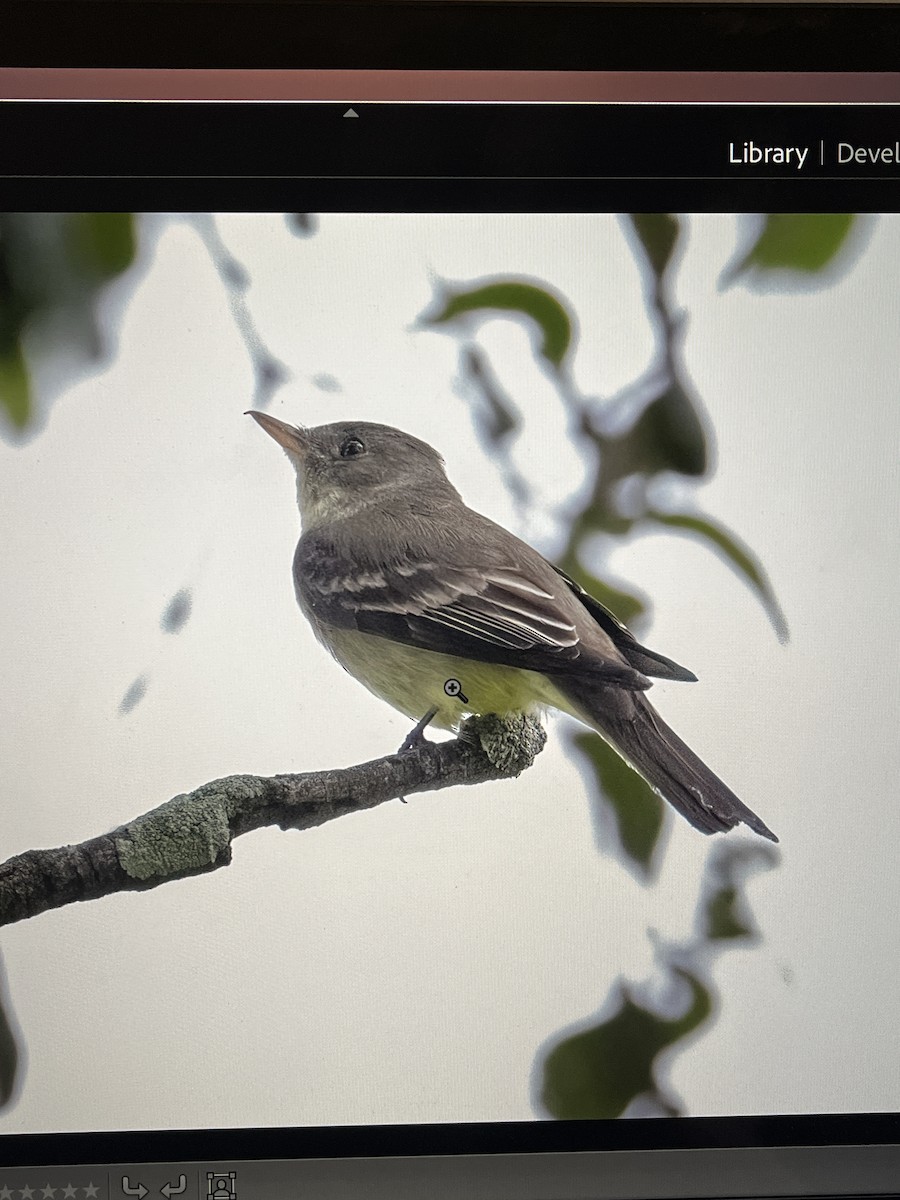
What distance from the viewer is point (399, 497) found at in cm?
81

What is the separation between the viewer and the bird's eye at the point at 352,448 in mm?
780

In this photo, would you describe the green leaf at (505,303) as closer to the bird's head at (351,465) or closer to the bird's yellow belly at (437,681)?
the bird's head at (351,465)

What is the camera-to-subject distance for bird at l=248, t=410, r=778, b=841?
73cm

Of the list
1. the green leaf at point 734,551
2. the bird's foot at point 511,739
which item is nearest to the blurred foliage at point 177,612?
the bird's foot at point 511,739

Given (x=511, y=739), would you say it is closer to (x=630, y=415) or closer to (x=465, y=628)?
(x=465, y=628)

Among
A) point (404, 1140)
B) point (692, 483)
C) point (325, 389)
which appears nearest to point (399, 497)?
point (325, 389)

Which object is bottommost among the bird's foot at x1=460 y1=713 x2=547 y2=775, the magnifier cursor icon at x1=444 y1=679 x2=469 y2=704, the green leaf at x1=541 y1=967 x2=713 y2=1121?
the green leaf at x1=541 y1=967 x2=713 y2=1121

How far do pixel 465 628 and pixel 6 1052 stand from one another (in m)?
0.45

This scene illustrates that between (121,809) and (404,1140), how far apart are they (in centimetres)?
31

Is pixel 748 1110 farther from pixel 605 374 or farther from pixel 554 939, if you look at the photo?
pixel 605 374

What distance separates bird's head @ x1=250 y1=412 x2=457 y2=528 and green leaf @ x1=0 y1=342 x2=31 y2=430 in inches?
6.5

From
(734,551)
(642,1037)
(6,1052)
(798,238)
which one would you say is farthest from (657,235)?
(6,1052)

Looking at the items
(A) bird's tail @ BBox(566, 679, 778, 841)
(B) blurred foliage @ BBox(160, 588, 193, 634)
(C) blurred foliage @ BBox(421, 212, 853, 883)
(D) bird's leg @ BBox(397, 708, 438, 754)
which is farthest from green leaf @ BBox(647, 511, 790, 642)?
(B) blurred foliage @ BBox(160, 588, 193, 634)

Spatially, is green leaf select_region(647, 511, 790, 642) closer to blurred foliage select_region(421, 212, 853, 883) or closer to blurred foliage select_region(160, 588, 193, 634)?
blurred foliage select_region(421, 212, 853, 883)
